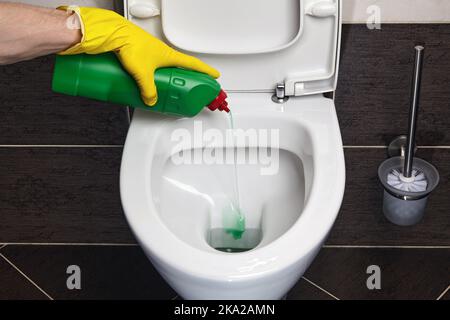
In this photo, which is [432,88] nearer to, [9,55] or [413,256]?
[413,256]

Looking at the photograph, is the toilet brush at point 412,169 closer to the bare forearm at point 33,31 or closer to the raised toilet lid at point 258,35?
the raised toilet lid at point 258,35

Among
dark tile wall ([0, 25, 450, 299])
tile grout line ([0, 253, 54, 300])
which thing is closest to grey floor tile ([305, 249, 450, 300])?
dark tile wall ([0, 25, 450, 299])

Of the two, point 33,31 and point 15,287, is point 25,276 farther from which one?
point 33,31

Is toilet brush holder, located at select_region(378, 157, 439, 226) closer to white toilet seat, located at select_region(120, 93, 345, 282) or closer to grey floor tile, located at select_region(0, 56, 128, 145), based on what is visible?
white toilet seat, located at select_region(120, 93, 345, 282)

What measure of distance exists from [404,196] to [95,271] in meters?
0.65

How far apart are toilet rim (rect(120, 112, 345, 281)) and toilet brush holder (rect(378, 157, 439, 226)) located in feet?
0.90

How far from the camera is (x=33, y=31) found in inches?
38.8

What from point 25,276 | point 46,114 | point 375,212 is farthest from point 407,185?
point 25,276

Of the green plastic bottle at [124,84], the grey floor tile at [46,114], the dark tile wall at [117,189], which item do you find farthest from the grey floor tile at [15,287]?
the green plastic bottle at [124,84]

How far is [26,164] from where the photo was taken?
1.40 m

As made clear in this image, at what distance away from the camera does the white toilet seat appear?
0.91 m

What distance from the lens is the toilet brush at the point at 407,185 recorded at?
1268mm

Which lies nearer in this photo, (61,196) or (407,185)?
(407,185)
